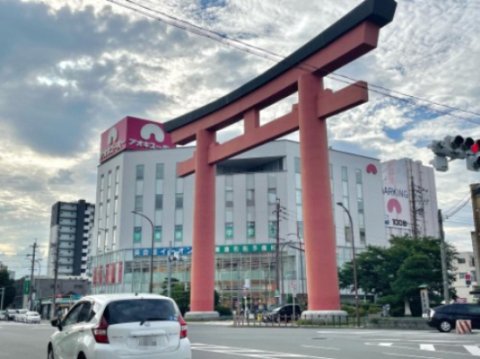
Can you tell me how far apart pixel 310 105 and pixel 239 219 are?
152 feet

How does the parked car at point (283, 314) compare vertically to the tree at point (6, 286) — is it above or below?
below

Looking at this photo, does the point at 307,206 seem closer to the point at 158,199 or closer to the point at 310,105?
the point at 310,105

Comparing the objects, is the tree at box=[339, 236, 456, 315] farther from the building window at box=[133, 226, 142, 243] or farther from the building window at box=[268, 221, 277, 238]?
the building window at box=[133, 226, 142, 243]

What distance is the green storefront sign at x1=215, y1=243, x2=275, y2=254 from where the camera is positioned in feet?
243

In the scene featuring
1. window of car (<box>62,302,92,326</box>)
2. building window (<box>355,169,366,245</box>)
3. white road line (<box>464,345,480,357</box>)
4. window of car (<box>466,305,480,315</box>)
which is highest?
building window (<box>355,169,366,245</box>)

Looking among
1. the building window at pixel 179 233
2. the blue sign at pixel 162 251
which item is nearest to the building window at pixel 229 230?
the blue sign at pixel 162 251

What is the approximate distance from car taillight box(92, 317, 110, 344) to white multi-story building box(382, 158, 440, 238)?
9553cm

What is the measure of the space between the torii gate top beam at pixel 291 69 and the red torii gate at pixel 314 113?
0.06 meters

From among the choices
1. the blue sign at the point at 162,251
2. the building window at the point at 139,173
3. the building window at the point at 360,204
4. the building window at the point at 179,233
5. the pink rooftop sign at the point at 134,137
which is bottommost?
the blue sign at the point at 162,251

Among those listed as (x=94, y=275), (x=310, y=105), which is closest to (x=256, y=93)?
(x=310, y=105)

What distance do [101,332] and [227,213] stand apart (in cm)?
7005

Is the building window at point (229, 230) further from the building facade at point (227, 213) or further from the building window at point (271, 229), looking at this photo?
the building window at point (271, 229)

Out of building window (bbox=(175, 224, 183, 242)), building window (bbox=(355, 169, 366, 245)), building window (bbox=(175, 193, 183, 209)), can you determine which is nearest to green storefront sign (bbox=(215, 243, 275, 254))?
building window (bbox=(175, 224, 183, 242))

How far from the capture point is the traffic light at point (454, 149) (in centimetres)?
1239
